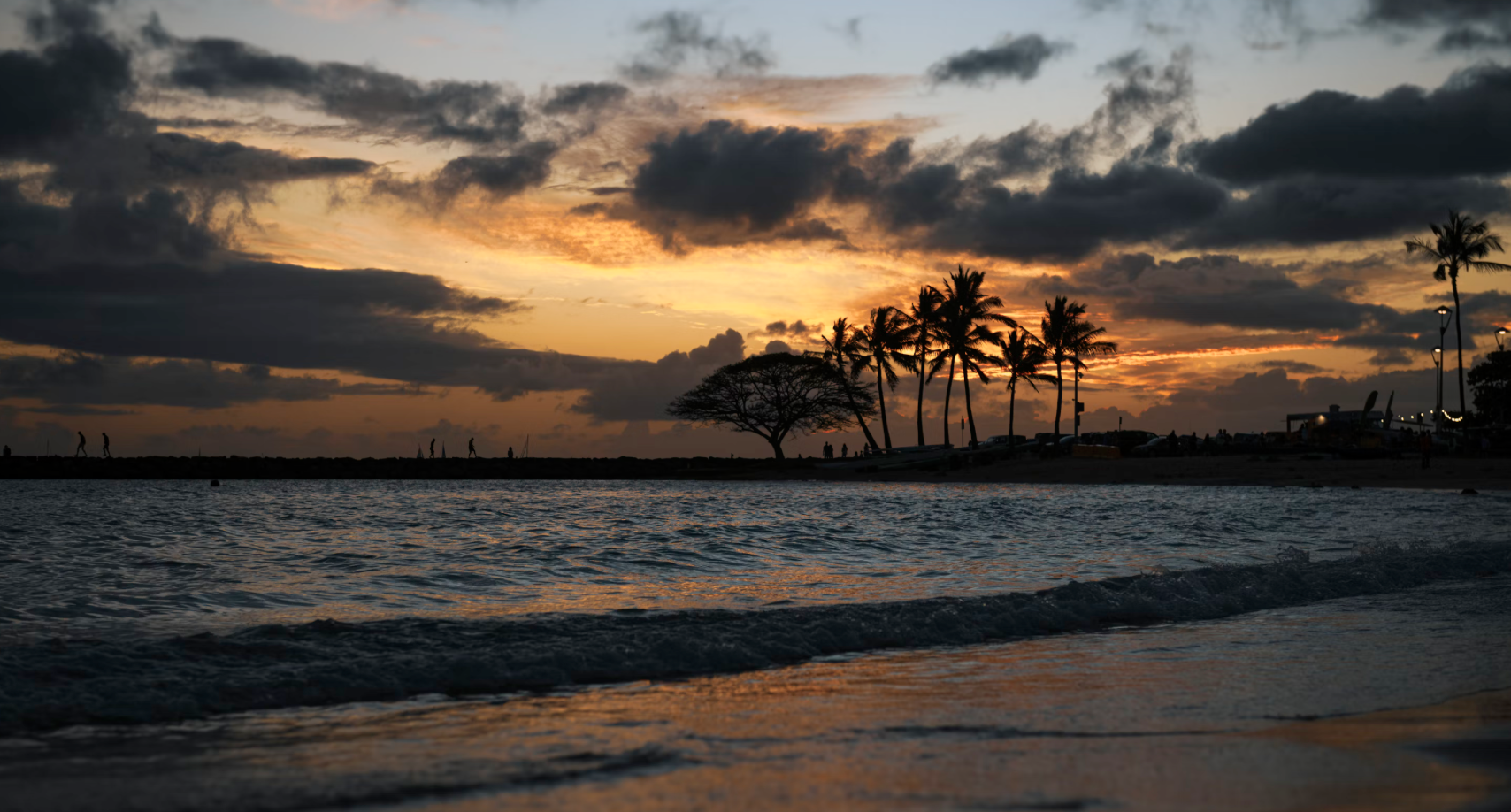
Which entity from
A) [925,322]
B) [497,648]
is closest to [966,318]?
[925,322]

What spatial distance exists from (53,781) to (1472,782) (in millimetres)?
5457

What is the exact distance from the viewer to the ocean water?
13.0 ft

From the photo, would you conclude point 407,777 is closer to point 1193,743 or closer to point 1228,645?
point 1193,743

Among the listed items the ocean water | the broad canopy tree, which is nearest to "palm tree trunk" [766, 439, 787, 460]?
the broad canopy tree

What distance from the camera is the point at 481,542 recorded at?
676 inches

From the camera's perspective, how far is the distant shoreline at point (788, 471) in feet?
126

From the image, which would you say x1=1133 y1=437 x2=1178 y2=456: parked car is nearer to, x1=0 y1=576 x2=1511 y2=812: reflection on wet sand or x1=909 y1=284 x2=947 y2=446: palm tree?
x1=909 y1=284 x2=947 y2=446: palm tree

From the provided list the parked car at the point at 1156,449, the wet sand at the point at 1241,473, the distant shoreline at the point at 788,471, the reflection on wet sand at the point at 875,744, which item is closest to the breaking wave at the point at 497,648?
the reflection on wet sand at the point at 875,744

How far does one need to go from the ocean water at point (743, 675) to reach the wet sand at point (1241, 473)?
24152 mm

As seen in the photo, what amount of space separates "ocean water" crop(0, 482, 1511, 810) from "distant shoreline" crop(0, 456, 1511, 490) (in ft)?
86.3

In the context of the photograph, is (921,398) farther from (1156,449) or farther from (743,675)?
(743,675)

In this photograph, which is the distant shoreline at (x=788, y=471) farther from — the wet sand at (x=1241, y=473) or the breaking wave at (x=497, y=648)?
the breaking wave at (x=497, y=648)

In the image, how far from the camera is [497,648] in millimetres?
7258

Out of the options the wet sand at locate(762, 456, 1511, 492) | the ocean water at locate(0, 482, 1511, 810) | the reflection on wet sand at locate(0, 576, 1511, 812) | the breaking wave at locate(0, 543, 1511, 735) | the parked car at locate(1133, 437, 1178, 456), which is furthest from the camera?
the parked car at locate(1133, 437, 1178, 456)
